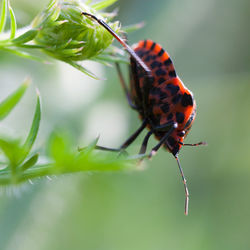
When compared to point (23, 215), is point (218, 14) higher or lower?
higher

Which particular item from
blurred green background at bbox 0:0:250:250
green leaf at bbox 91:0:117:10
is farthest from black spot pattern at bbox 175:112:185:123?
blurred green background at bbox 0:0:250:250

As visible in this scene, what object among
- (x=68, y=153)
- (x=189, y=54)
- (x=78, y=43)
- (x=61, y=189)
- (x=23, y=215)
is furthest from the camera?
(x=189, y=54)

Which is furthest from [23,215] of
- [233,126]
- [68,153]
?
[233,126]

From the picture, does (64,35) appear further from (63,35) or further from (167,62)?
(167,62)

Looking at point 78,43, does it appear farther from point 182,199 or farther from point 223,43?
point 223,43

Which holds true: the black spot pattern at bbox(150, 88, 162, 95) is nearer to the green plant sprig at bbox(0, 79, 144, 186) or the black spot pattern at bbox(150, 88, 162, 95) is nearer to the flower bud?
the flower bud

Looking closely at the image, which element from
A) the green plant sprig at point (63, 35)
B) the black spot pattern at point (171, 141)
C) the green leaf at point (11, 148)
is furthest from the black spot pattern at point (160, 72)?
the green leaf at point (11, 148)
